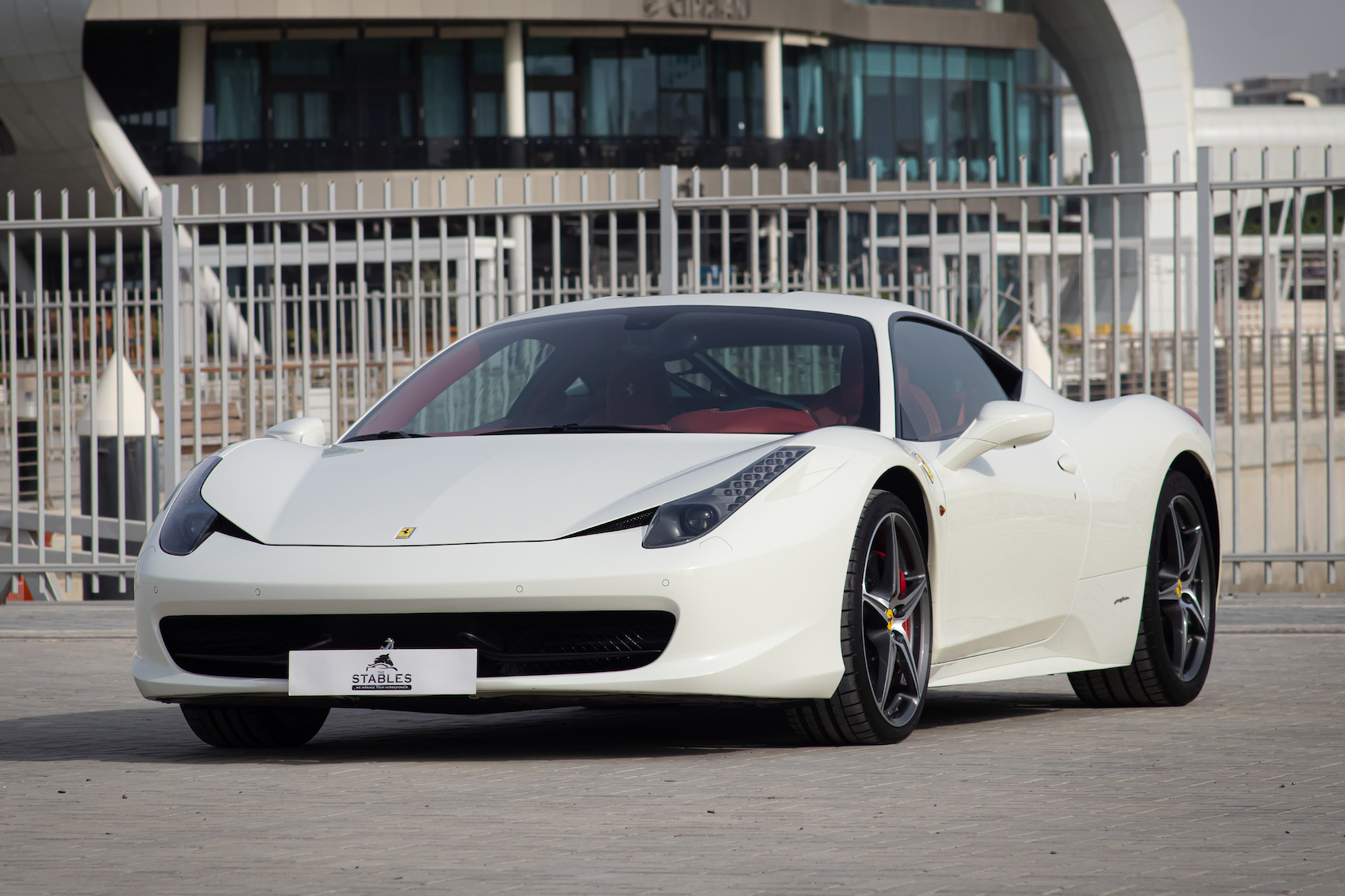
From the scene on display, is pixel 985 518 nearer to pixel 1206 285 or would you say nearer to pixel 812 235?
pixel 1206 285

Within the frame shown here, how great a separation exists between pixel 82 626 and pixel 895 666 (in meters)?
6.26

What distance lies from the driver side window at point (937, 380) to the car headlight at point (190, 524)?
197cm

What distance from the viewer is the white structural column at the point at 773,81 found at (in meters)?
49.8

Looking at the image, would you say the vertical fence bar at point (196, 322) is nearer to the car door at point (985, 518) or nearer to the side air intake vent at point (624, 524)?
the car door at point (985, 518)

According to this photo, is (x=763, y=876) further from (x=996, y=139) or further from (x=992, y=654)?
(x=996, y=139)

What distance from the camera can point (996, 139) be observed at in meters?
56.8

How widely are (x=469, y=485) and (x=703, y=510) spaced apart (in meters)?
0.64

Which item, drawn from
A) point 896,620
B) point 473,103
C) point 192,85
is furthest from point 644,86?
point 896,620

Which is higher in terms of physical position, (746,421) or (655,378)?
(655,378)

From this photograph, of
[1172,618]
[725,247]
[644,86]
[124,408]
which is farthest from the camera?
[644,86]

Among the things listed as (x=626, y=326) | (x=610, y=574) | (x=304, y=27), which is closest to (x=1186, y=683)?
(x=626, y=326)

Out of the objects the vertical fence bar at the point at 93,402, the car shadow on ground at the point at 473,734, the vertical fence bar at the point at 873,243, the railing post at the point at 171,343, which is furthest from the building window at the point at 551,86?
the car shadow on ground at the point at 473,734

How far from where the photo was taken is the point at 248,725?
18.5ft

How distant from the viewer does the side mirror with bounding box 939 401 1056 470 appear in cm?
569
